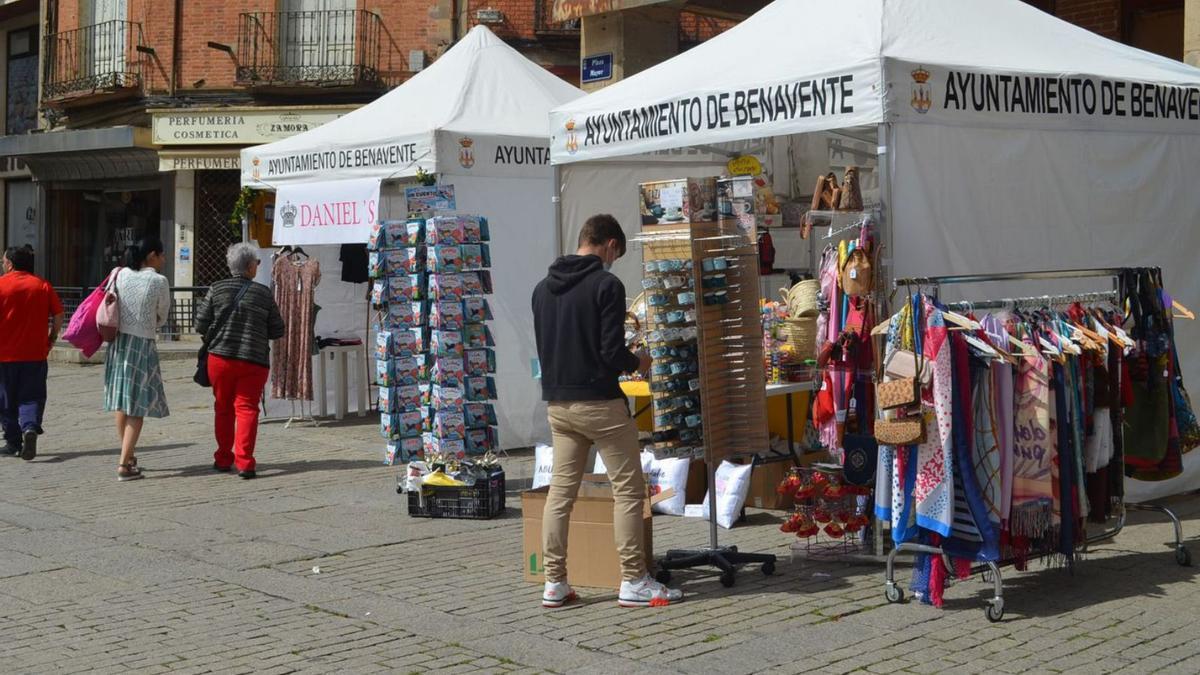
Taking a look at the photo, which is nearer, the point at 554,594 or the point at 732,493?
the point at 554,594

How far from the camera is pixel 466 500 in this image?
29.4 feet

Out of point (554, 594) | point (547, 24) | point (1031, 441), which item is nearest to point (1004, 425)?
point (1031, 441)

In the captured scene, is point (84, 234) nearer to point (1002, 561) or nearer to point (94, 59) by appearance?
point (94, 59)

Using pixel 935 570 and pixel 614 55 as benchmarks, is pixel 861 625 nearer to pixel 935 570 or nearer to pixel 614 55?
pixel 935 570

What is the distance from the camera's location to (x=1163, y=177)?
28.0 feet

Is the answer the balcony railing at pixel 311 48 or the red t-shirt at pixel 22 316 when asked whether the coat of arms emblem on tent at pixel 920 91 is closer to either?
the red t-shirt at pixel 22 316

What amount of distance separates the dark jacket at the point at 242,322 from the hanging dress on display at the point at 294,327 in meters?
2.65

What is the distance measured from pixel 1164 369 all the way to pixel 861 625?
2.35 metres

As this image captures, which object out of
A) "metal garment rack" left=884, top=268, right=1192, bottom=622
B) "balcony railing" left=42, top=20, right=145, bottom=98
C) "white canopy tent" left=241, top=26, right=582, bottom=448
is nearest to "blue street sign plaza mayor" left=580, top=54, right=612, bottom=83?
"white canopy tent" left=241, top=26, right=582, bottom=448

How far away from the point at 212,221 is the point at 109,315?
15673mm

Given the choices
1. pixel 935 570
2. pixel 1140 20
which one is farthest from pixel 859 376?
pixel 1140 20

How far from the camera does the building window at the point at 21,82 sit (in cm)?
3039

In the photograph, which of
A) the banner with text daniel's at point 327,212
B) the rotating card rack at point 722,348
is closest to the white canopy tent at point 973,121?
the rotating card rack at point 722,348

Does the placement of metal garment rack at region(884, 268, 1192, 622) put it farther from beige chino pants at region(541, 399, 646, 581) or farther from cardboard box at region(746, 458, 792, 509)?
cardboard box at region(746, 458, 792, 509)
